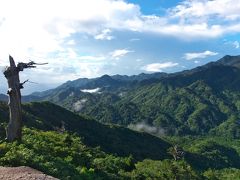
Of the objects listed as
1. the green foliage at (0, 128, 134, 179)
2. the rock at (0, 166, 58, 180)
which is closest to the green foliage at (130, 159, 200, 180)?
the green foliage at (0, 128, 134, 179)

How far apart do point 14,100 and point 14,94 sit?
52cm

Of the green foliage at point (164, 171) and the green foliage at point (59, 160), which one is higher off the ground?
the green foliage at point (59, 160)

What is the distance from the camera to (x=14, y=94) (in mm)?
34188

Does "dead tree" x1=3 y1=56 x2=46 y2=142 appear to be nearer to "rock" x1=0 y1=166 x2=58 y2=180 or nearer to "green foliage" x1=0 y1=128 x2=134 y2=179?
"green foliage" x1=0 y1=128 x2=134 y2=179

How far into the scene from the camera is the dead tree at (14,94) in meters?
33.8

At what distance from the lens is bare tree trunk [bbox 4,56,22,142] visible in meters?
33.8

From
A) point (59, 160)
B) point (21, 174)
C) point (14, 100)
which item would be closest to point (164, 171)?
point (14, 100)

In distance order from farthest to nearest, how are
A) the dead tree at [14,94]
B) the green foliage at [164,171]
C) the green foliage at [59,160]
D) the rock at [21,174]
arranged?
the green foliage at [164,171]
the dead tree at [14,94]
the green foliage at [59,160]
the rock at [21,174]

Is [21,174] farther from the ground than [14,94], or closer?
closer

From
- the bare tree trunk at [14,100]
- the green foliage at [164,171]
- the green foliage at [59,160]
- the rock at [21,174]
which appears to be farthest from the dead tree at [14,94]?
the green foliage at [164,171]

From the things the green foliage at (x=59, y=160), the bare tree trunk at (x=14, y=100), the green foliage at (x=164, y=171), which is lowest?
the green foliage at (x=164, y=171)

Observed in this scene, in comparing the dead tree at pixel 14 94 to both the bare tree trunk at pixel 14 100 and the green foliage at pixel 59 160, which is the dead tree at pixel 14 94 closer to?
the bare tree trunk at pixel 14 100

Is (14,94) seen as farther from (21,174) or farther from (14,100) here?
(21,174)

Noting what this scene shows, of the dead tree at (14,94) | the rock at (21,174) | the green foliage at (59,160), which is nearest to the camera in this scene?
the rock at (21,174)
